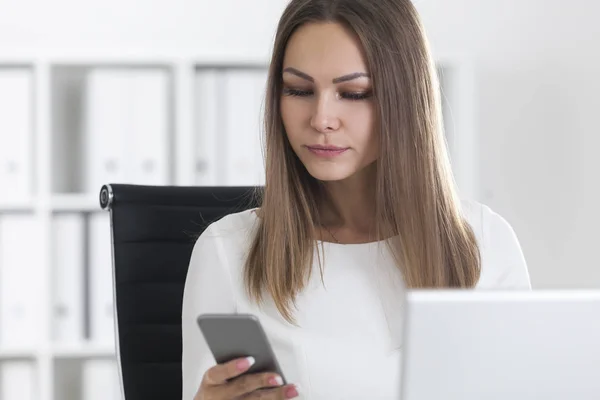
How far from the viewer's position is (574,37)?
275cm

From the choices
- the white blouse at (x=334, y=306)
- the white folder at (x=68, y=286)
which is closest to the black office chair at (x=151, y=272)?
the white blouse at (x=334, y=306)

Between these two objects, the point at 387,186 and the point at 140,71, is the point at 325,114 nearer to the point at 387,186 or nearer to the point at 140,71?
the point at 387,186

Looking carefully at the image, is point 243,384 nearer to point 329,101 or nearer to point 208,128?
point 329,101

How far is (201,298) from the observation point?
1365mm

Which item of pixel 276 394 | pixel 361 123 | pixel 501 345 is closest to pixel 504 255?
pixel 361 123

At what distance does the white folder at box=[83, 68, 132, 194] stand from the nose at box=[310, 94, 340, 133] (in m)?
1.15

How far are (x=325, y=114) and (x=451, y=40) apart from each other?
157cm

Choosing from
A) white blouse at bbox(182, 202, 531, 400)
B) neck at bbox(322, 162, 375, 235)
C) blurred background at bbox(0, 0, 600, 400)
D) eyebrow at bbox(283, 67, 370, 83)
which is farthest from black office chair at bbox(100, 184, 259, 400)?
blurred background at bbox(0, 0, 600, 400)

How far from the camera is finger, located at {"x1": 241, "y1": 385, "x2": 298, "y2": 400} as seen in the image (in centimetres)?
98

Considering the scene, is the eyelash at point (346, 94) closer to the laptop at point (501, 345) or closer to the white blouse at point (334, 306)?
the white blouse at point (334, 306)

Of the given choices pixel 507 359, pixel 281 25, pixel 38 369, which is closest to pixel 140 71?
pixel 38 369

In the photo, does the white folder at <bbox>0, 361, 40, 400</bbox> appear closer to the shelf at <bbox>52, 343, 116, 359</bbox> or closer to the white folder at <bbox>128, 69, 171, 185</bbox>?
the shelf at <bbox>52, 343, 116, 359</bbox>

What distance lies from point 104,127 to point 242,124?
36 cm

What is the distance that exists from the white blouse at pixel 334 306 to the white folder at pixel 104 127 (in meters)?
0.94
